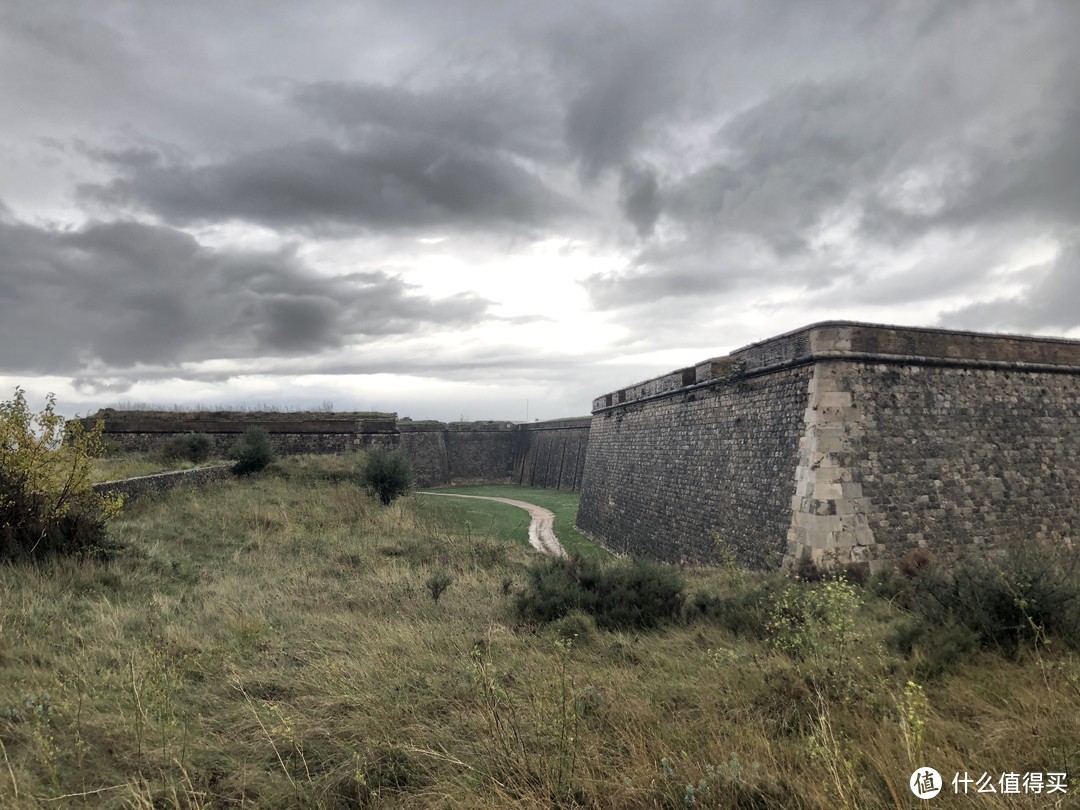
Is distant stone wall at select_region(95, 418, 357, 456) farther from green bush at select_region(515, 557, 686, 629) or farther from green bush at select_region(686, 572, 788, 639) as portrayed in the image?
green bush at select_region(686, 572, 788, 639)

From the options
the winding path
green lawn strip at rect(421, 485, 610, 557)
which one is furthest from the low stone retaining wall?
green lawn strip at rect(421, 485, 610, 557)

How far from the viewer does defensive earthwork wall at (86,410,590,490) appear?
23922mm

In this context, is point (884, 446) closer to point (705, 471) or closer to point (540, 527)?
point (705, 471)

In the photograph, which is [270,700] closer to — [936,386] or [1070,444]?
[936,386]

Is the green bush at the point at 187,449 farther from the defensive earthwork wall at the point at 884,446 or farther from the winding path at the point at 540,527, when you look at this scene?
the defensive earthwork wall at the point at 884,446

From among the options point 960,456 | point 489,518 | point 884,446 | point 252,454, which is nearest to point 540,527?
point 489,518

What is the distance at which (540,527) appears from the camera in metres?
20.2

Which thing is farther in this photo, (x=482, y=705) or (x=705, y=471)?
(x=705, y=471)

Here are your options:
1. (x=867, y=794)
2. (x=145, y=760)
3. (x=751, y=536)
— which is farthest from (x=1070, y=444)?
(x=145, y=760)

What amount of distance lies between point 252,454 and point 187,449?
16.2ft

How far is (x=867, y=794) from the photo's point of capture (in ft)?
8.45

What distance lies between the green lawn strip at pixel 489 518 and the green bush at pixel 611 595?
23.6 ft

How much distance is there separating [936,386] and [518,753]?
10519 millimetres

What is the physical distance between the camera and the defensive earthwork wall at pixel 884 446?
9203mm
